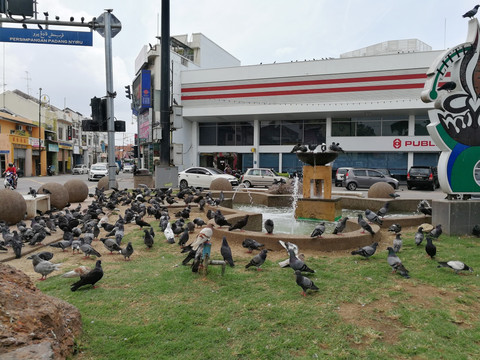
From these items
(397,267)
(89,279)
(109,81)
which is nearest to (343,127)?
(109,81)

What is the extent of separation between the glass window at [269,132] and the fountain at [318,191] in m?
23.2

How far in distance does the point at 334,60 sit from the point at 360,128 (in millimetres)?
6290

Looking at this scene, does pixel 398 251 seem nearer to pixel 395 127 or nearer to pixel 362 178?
pixel 362 178

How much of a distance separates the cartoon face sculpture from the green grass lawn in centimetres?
263

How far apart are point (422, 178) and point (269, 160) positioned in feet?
47.0

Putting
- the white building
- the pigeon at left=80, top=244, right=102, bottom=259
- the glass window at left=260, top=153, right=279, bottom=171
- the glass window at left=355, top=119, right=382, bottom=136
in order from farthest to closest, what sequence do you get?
the glass window at left=260, top=153, right=279, bottom=171, the glass window at left=355, top=119, right=382, bottom=136, the white building, the pigeon at left=80, top=244, right=102, bottom=259

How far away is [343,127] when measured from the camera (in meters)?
31.2

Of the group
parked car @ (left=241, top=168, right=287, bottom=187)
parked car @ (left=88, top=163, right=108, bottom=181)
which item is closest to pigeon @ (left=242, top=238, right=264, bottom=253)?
parked car @ (left=241, top=168, right=287, bottom=187)

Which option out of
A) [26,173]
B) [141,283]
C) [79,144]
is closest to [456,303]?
[141,283]

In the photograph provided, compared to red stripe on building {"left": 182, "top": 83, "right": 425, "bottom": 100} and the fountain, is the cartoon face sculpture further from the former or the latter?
red stripe on building {"left": 182, "top": 83, "right": 425, "bottom": 100}

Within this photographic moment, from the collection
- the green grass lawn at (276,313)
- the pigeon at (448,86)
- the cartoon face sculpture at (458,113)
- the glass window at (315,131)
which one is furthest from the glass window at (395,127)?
the green grass lawn at (276,313)

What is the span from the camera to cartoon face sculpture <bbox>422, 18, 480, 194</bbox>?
24.6ft

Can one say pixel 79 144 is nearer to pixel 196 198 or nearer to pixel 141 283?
pixel 196 198

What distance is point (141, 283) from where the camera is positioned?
4742mm
